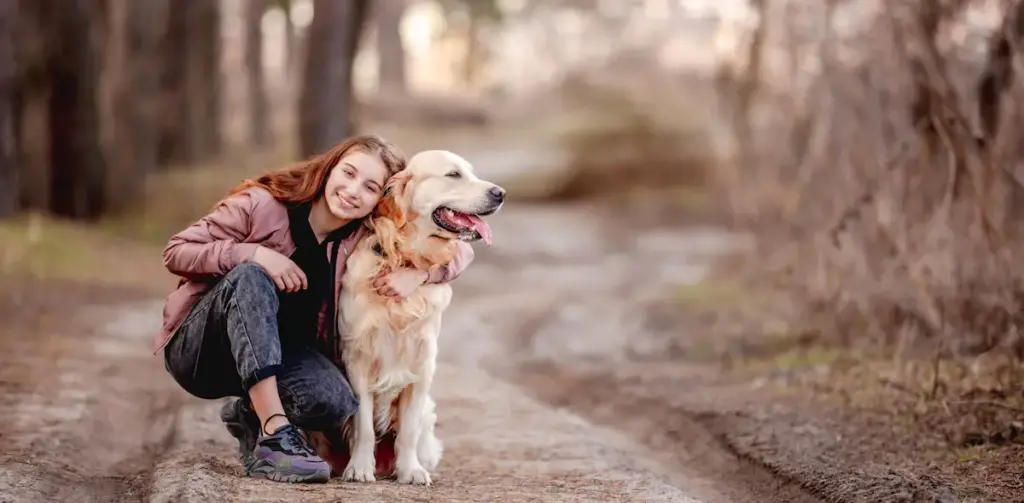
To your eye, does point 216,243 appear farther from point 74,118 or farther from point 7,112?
point 74,118

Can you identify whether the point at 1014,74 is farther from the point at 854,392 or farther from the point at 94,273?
the point at 94,273

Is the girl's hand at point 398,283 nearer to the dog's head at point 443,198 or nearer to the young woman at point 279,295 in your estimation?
the young woman at point 279,295

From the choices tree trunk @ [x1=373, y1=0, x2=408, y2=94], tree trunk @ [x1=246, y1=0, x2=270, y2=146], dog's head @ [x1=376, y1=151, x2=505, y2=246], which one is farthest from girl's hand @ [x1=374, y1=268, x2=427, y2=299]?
tree trunk @ [x1=373, y1=0, x2=408, y2=94]

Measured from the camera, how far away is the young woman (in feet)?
14.0

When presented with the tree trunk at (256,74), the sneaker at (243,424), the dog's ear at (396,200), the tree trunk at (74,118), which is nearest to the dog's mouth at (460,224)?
the dog's ear at (396,200)

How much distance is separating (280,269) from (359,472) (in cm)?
80

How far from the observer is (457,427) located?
6.02m

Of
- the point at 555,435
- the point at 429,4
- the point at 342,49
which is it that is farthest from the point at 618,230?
the point at 429,4

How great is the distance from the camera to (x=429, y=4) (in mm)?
29859

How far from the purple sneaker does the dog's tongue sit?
3.09ft

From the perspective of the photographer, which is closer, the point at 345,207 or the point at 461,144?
the point at 345,207

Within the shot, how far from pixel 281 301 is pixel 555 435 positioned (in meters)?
1.79

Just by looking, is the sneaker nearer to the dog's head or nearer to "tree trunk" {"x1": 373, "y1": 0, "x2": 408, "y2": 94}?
the dog's head

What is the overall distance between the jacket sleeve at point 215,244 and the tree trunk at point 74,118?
9885mm
